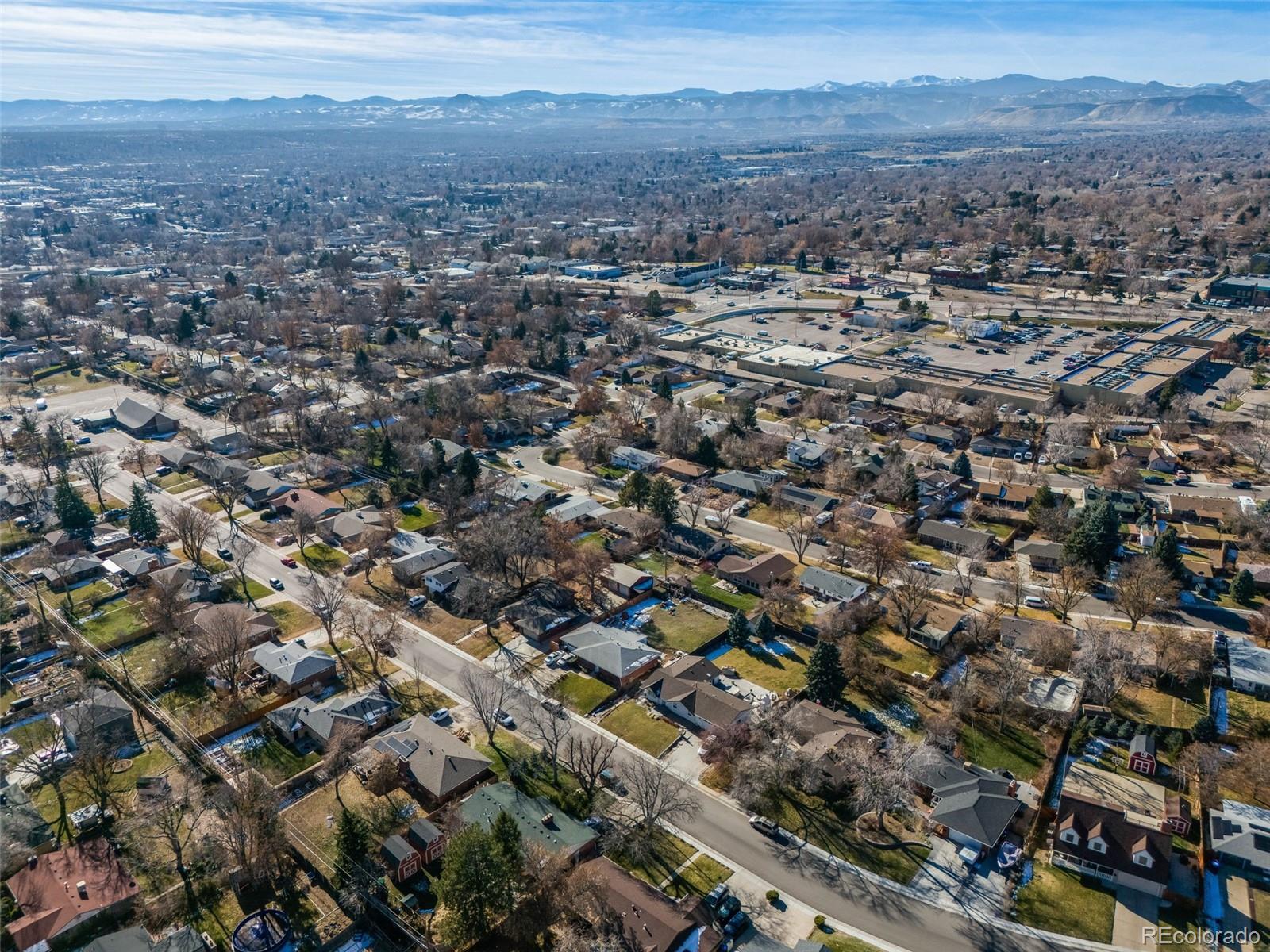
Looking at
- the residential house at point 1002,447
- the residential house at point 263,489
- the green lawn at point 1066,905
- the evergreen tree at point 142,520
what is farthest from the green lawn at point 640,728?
the residential house at point 1002,447

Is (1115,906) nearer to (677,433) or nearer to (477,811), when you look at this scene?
(477,811)

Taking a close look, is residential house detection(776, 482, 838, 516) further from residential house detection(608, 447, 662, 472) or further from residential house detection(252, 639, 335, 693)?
residential house detection(252, 639, 335, 693)

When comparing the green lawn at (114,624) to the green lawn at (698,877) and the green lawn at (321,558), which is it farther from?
the green lawn at (698,877)

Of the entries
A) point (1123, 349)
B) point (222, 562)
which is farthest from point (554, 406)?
point (1123, 349)

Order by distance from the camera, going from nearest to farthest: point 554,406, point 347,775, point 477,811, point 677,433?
point 477,811 → point 347,775 → point 677,433 → point 554,406

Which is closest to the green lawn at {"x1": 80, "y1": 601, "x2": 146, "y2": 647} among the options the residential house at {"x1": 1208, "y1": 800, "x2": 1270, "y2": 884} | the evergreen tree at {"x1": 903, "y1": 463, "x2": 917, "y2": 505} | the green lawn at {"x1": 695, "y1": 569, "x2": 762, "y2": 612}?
the green lawn at {"x1": 695, "y1": 569, "x2": 762, "y2": 612}

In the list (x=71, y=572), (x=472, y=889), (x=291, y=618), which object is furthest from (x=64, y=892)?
(x=71, y=572)
